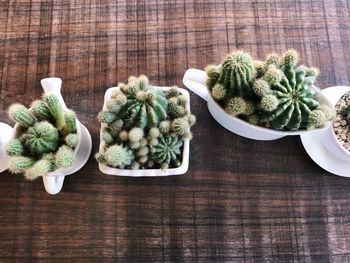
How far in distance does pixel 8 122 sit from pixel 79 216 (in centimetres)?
27

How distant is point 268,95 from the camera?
2.44 ft

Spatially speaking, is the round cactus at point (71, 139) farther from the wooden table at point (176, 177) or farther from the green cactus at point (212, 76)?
the green cactus at point (212, 76)

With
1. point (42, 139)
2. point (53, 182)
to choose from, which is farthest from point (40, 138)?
point (53, 182)

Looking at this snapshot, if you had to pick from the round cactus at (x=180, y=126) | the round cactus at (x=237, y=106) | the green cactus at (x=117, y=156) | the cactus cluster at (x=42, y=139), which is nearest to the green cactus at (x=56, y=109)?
the cactus cluster at (x=42, y=139)

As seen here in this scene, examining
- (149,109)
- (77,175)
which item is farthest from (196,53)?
(77,175)

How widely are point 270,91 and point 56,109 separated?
398mm

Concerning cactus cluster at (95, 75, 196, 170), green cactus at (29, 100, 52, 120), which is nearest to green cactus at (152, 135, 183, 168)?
cactus cluster at (95, 75, 196, 170)

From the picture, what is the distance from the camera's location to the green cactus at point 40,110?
0.77m

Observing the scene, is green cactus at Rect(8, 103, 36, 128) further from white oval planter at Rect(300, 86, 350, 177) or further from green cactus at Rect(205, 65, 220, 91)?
white oval planter at Rect(300, 86, 350, 177)

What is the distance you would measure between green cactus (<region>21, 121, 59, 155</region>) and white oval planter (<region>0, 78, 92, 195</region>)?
0.15 feet

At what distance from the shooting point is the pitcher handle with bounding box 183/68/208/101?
87cm

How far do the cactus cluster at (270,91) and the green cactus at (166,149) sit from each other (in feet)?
0.39

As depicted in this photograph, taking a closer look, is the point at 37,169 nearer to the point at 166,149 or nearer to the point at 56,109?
the point at 56,109

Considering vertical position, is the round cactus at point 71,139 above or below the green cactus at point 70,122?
below
